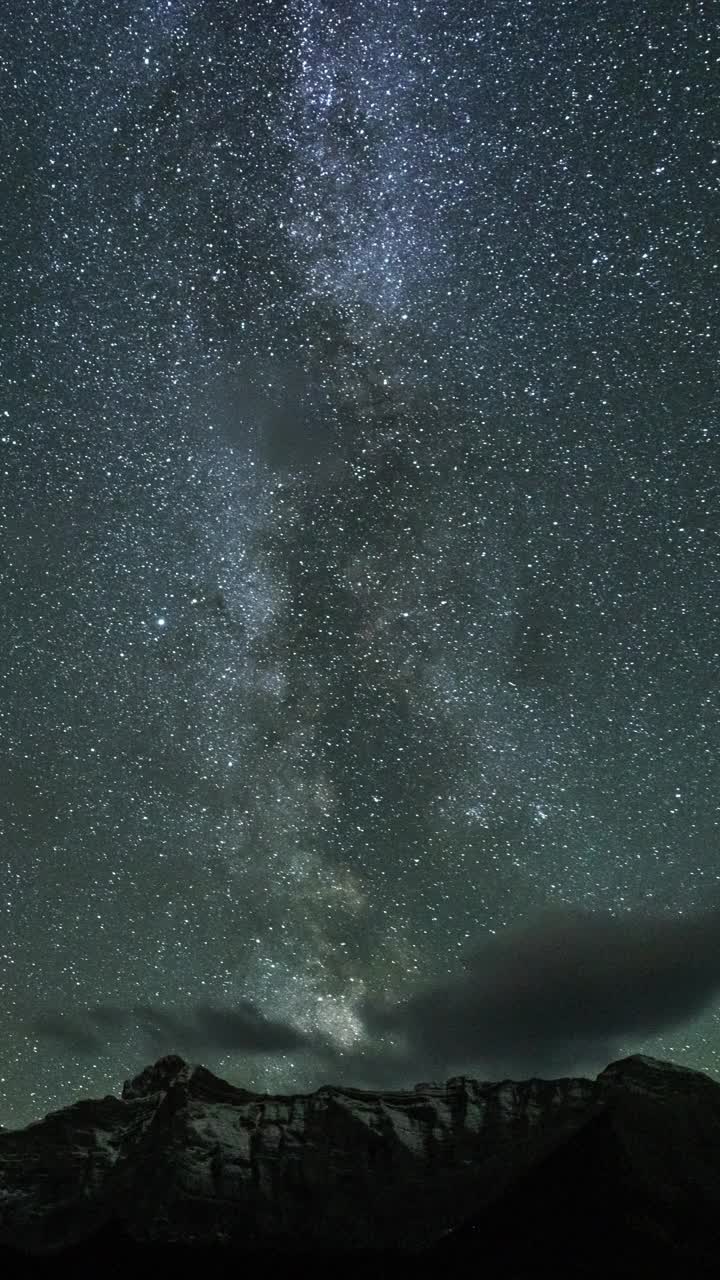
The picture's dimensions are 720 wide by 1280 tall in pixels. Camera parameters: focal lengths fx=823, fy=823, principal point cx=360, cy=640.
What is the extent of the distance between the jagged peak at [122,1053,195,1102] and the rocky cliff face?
0.61m

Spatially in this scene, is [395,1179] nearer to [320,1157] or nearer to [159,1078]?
[320,1157]

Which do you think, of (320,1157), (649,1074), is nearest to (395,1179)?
(320,1157)

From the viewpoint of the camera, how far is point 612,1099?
78.9 ft

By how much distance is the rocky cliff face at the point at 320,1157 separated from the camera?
22.2m

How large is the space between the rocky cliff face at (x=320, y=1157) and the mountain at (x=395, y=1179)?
0.04 meters

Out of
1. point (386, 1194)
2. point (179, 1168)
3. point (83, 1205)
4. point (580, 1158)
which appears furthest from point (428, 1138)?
point (83, 1205)

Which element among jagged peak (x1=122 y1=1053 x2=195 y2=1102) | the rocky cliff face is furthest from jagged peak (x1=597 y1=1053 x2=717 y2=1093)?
jagged peak (x1=122 y1=1053 x2=195 y2=1102)

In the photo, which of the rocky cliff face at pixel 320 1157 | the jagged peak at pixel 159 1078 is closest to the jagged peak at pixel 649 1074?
the rocky cliff face at pixel 320 1157

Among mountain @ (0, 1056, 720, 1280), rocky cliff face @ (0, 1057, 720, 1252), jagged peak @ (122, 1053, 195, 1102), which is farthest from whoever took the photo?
jagged peak @ (122, 1053, 195, 1102)

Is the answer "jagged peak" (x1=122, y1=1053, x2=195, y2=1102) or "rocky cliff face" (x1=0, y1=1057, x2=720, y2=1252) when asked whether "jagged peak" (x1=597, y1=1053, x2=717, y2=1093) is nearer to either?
"rocky cliff face" (x1=0, y1=1057, x2=720, y2=1252)

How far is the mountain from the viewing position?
2138cm

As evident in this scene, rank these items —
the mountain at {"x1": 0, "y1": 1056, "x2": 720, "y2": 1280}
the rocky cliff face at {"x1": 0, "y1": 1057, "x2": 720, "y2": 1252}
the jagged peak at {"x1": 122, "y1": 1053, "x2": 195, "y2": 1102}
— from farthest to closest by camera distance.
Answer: the jagged peak at {"x1": 122, "y1": 1053, "x2": 195, "y2": 1102} → the rocky cliff face at {"x1": 0, "y1": 1057, "x2": 720, "y2": 1252} → the mountain at {"x1": 0, "y1": 1056, "x2": 720, "y2": 1280}

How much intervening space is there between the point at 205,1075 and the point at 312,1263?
7337 millimetres

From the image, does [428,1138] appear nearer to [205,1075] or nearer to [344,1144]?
[344,1144]
